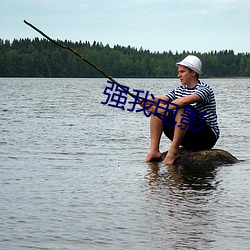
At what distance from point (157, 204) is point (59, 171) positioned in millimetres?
2320

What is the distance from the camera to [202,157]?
913 cm

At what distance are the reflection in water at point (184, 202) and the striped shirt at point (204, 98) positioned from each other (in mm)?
553

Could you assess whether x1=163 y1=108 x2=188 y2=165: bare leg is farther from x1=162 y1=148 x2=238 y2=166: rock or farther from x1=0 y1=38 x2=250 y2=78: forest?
x1=0 y1=38 x2=250 y2=78: forest

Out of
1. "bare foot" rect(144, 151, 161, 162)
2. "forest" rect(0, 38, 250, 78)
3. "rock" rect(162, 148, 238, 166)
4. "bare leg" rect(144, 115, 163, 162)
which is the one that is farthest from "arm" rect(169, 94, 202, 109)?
"forest" rect(0, 38, 250, 78)

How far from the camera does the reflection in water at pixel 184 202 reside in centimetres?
518

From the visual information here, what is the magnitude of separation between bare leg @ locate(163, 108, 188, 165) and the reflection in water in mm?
134

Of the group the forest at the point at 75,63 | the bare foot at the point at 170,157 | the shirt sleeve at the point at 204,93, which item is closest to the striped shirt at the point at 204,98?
the shirt sleeve at the point at 204,93

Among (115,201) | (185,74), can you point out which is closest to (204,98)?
(185,74)

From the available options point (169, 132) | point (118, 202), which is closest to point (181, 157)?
point (169, 132)

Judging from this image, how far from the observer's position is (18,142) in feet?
40.1

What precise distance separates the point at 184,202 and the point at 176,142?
2.42 m

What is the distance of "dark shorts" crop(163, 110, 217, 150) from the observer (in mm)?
8695

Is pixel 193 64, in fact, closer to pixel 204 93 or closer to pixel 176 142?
pixel 204 93

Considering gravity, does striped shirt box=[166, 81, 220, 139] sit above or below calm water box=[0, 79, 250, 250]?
above
